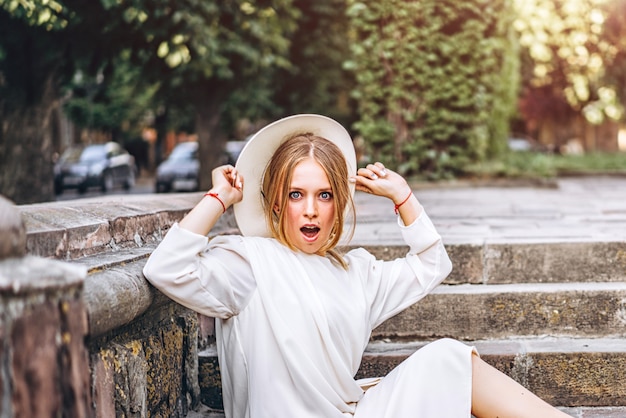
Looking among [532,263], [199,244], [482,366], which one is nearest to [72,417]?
[199,244]

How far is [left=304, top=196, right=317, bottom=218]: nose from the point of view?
2.63 metres

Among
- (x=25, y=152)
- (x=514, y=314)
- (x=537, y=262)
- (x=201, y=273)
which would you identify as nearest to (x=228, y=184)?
(x=201, y=273)

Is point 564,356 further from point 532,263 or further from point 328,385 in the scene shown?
point 328,385

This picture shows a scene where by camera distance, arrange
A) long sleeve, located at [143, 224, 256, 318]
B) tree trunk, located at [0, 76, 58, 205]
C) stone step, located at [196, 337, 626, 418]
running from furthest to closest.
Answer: tree trunk, located at [0, 76, 58, 205], stone step, located at [196, 337, 626, 418], long sleeve, located at [143, 224, 256, 318]

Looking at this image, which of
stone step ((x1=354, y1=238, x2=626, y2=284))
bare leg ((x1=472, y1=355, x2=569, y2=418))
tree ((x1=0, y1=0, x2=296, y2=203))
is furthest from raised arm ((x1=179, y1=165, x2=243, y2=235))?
tree ((x1=0, y1=0, x2=296, y2=203))

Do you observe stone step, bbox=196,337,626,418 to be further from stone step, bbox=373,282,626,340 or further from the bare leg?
the bare leg

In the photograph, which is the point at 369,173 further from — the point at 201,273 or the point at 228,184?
→ the point at 201,273

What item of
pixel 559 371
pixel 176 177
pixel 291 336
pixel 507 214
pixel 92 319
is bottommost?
pixel 559 371

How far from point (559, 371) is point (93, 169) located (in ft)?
68.2

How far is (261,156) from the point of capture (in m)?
2.78

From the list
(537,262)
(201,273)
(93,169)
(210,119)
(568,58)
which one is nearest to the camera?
(201,273)

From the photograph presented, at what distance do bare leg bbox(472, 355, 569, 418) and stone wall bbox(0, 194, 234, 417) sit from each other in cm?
108

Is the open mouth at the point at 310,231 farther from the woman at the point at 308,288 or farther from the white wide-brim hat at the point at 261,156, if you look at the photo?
the white wide-brim hat at the point at 261,156

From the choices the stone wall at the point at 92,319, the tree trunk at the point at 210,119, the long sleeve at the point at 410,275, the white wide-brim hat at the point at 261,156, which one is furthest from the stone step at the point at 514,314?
the tree trunk at the point at 210,119
